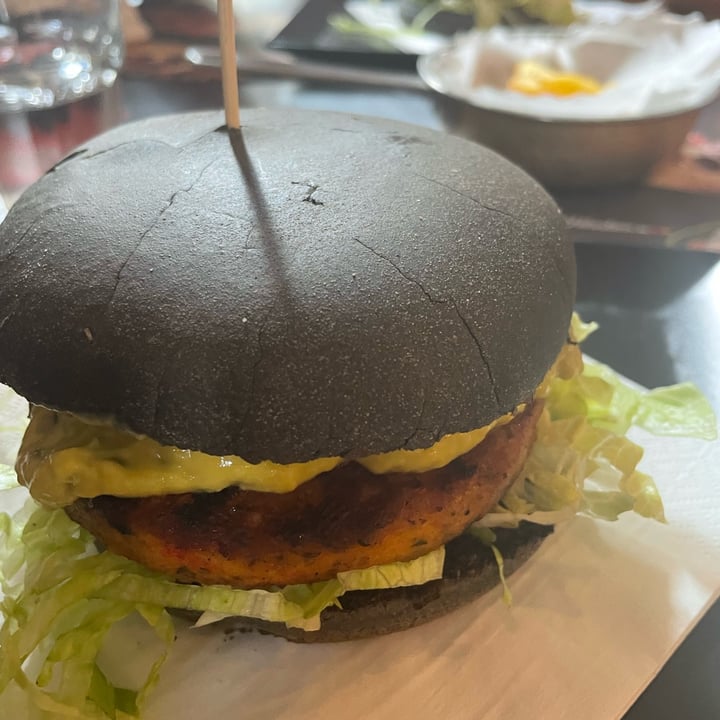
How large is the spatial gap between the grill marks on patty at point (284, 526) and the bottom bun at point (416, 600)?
0.06 meters

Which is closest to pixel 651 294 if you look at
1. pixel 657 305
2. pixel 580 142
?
pixel 657 305

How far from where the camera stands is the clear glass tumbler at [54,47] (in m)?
2.71

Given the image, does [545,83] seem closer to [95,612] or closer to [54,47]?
[54,47]

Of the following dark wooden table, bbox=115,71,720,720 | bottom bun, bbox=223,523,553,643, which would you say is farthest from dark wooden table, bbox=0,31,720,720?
bottom bun, bbox=223,523,553,643

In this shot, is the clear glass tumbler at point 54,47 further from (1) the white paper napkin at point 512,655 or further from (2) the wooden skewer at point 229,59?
(1) the white paper napkin at point 512,655

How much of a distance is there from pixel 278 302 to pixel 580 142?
174 cm

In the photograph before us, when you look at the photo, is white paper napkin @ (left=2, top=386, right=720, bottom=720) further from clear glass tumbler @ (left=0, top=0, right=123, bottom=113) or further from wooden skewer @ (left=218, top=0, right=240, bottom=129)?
clear glass tumbler @ (left=0, top=0, right=123, bottom=113)

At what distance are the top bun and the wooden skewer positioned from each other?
123mm

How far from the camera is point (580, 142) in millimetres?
2404

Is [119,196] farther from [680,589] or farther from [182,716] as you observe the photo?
[680,589]

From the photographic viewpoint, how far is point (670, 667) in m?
1.22

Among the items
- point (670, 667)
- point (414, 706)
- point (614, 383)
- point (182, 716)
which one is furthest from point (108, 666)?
point (614, 383)

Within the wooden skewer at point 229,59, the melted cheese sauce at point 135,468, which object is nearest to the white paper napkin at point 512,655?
the melted cheese sauce at point 135,468

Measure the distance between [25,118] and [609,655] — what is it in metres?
2.46
